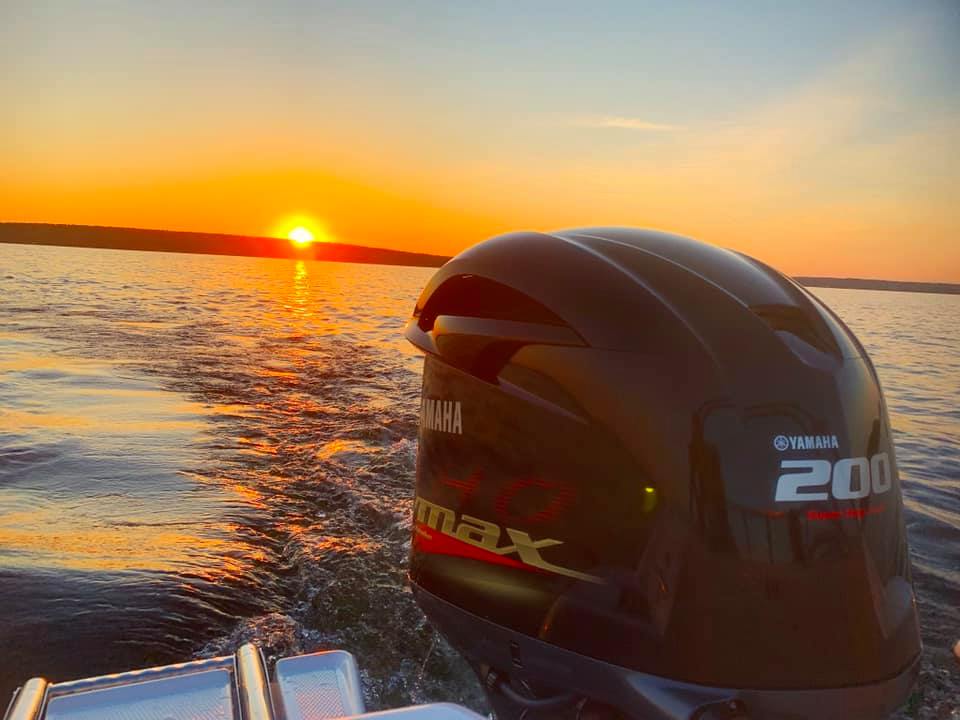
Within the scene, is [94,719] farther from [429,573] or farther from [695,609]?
[695,609]

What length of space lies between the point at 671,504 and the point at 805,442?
28cm

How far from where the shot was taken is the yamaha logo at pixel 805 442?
1393 mm

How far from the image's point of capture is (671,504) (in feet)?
4.56

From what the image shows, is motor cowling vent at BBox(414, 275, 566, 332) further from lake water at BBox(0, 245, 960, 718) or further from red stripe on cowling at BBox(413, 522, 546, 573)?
lake water at BBox(0, 245, 960, 718)

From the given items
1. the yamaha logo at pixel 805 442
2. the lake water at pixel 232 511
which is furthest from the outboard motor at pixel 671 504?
the lake water at pixel 232 511

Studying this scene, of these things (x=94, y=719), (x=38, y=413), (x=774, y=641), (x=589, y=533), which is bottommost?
(x=38, y=413)

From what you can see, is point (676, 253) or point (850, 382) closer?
point (850, 382)

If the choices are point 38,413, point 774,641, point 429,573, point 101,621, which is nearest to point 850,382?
point 774,641

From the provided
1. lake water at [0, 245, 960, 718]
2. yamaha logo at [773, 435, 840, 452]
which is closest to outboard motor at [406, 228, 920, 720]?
yamaha logo at [773, 435, 840, 452]

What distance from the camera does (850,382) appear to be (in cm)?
154

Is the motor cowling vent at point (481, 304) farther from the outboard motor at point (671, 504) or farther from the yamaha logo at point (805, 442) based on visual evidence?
the yamaha logo at point (805, 442)

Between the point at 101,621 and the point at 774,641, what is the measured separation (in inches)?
85.3

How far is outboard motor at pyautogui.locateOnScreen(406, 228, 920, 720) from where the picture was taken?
53.5 inches

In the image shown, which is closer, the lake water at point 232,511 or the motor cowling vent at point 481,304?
the motor cowling vent at point 481,304
